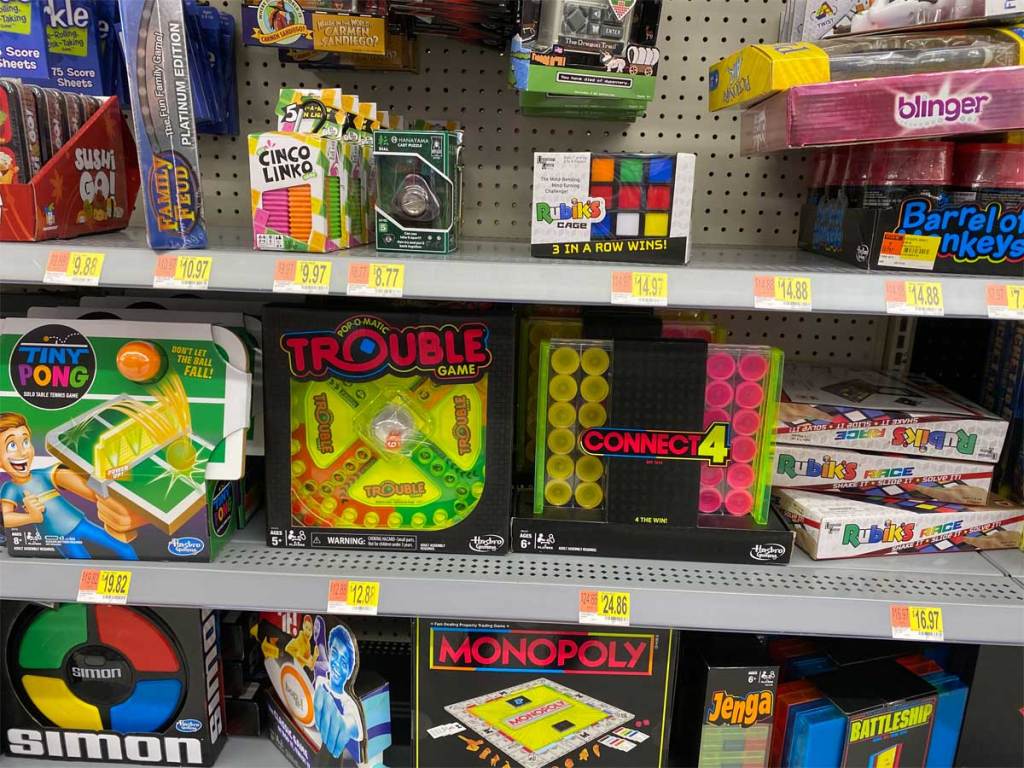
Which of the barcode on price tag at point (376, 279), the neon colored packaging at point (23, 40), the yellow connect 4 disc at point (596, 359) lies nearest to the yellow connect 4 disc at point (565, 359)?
the yellow connect 4 disc at point (596, 359)

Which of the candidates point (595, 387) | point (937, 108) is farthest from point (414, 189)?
point (937, 108)

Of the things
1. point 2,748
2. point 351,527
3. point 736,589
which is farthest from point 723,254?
point 2,748

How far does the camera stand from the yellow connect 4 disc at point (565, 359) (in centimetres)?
117

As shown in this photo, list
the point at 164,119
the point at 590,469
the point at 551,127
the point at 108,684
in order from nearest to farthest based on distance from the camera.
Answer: the point at 164,119 → the point at 590,469 → the point at 108,684 → the point at 551,127

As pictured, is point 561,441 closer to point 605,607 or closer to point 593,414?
point 593,414

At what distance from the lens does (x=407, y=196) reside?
1.09m

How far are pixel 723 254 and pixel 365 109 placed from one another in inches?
28.5

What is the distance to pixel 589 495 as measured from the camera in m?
1.22

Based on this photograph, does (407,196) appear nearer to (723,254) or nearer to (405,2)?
(405,2)

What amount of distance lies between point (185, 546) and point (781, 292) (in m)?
1.01

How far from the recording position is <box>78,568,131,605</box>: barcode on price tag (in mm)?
1123

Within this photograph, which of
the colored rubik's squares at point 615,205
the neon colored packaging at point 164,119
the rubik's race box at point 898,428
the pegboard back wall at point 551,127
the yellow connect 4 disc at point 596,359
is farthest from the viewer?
the pegboard back wall at point 551,127

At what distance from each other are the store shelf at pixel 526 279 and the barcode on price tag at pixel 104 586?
0.47 meters

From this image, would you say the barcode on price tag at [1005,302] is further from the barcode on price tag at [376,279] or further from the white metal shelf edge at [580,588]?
the barcode on price tag at [376,279]
